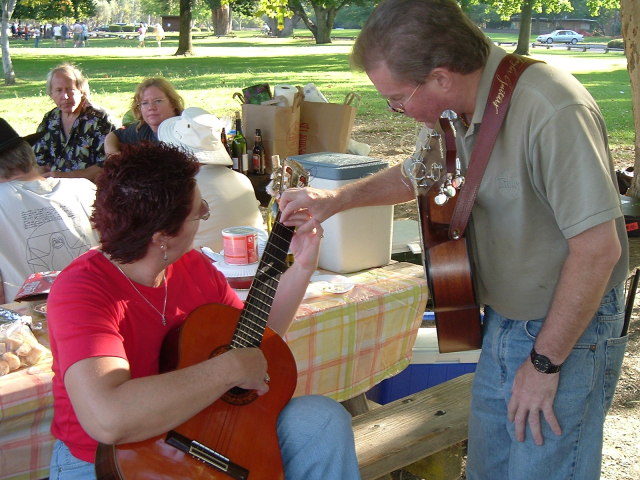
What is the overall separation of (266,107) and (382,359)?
260 cm

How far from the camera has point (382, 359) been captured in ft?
9.44

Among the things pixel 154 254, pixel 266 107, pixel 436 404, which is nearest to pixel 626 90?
pixel 266 107

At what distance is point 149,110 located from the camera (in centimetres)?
525

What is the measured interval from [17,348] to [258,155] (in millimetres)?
3205

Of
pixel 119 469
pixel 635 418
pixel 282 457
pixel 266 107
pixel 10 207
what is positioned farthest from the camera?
pixel 266 107

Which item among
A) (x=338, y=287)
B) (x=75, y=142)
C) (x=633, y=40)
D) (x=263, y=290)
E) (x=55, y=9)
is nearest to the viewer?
(x=263, y=290)

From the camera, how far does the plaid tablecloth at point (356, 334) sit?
100 inches

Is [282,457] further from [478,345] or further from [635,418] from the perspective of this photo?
[635,418]

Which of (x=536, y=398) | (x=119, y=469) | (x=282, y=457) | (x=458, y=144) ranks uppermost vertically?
(x=458, y=144)

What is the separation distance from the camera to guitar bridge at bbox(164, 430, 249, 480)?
1.74 m

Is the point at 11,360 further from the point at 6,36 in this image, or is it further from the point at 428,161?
the point at 6,36

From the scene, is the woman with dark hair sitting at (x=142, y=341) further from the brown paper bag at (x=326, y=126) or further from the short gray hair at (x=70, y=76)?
the short gray hair at (x=70, y=76)

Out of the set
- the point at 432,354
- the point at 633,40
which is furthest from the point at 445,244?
the point at 633,40

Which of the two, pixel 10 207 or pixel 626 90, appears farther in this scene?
pixel 626 90
